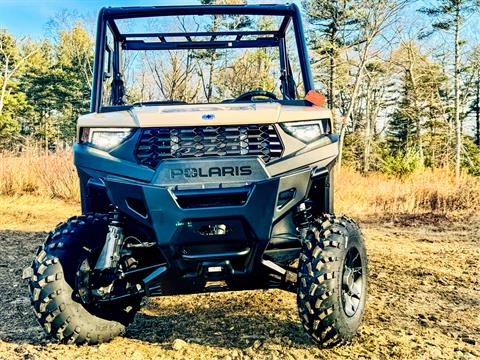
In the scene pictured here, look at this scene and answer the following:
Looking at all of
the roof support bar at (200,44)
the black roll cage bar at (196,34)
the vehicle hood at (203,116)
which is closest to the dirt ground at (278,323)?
the vehicle hood at (203,116)

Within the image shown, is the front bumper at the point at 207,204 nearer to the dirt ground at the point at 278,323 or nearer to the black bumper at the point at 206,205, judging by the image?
the black bumper at the point at 206,205

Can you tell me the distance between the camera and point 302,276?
2.74 metres

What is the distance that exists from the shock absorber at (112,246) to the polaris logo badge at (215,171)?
440mm

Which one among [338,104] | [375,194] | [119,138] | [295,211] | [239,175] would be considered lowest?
[375,194]

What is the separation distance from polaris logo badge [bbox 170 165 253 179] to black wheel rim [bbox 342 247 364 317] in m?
0.74

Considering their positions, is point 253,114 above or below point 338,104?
below

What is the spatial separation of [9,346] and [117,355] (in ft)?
2.16

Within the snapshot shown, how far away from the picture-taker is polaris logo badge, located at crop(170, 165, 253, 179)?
8.87ft

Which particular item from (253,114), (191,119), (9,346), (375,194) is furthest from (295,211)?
(375,194)

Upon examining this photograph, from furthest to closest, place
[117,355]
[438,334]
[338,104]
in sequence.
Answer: [338,104] < [438,334] < [117,355]

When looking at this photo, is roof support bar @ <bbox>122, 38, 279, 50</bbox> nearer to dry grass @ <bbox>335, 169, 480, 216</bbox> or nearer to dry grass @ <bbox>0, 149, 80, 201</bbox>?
dry grass @ <bbox>335, 169, 480, 216</bbox>

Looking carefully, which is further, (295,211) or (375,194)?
(375,194)

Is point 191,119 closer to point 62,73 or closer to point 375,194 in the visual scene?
point 375,194

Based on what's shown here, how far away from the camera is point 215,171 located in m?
2.73
